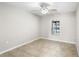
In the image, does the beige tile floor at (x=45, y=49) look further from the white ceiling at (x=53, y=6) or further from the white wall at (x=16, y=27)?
the white ceiling at (x=53, y=6)

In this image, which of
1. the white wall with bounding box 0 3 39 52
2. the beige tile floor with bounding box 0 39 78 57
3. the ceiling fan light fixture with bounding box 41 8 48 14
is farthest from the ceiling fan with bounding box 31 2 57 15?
the beige tile floor with bounding box 0 39 78 57

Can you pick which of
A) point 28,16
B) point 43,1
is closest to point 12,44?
point 28,16

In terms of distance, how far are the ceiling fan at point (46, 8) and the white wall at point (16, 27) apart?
7.7 inches

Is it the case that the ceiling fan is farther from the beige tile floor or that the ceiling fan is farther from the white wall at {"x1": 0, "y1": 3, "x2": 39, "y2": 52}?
the beige tile floor

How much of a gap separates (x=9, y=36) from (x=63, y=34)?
1006mm

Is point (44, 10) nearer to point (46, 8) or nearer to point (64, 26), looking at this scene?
point (46, 8)

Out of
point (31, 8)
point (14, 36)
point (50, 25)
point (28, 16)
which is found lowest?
point (14, 36)

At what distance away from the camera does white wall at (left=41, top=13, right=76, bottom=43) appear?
3.94ft

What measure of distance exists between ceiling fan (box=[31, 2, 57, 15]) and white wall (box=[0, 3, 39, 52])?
197 millimetres

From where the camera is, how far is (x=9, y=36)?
1410 millimetres

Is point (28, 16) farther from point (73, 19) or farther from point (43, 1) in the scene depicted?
point (73, 19)

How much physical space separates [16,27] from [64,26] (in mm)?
852

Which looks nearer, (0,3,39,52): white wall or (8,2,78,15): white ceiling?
(8,2,78,15): white ceiling

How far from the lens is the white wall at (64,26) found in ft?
3.94
